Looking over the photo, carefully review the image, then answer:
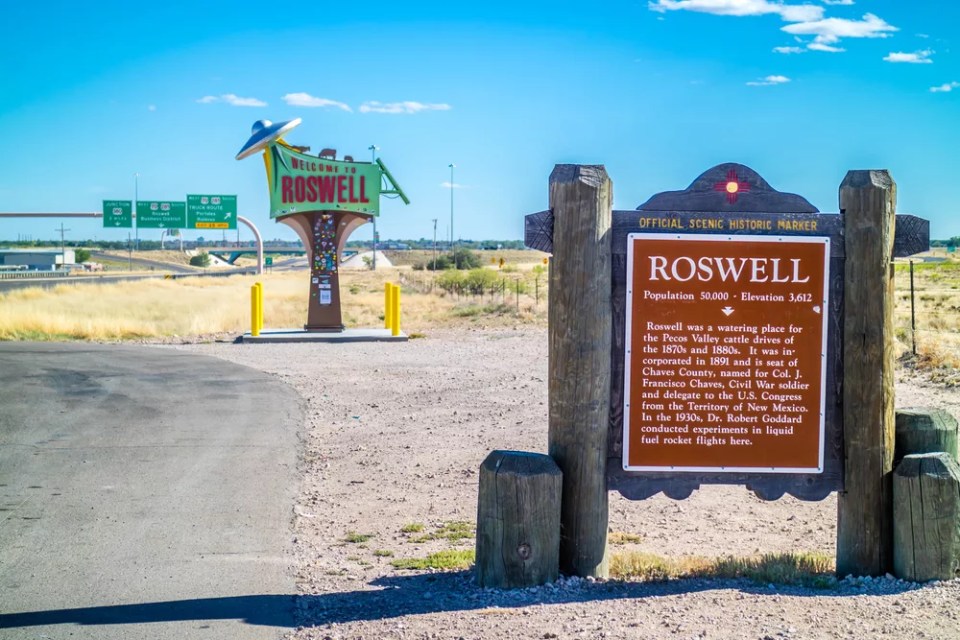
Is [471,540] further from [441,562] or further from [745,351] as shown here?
[745,351]

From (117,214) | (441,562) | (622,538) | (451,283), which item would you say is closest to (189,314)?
(451,283)

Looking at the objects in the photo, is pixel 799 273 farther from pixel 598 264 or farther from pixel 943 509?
pixel 943 509

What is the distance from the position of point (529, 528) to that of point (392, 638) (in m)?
0.98

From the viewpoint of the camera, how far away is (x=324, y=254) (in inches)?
998

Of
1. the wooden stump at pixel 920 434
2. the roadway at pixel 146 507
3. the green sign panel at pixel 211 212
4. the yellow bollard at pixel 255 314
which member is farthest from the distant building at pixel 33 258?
the wooden stump at pixel 920 434

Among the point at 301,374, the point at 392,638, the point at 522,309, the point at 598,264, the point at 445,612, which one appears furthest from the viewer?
the point at 522,309

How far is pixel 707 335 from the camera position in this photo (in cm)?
570

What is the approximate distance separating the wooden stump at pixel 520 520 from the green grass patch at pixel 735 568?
26.1 inches

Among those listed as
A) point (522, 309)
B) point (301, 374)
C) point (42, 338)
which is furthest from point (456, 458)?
point (522, 309)

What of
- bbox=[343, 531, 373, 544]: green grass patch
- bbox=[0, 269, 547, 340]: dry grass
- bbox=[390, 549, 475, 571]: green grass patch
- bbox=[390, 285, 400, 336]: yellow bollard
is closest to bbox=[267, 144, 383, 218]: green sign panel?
bbox=[390, 285, 400, 336]: yellow bollard

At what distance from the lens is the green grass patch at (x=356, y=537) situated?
7293 mm

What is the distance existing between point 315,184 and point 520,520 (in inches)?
811

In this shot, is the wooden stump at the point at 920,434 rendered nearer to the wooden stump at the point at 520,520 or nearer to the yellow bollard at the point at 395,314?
the wooden stump at the point at 520,520

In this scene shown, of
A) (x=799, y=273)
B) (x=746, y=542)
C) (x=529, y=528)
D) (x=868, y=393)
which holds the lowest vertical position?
(x=746, y=542)
